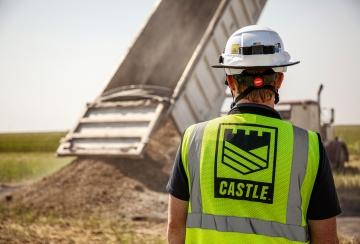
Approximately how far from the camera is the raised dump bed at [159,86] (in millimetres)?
8328

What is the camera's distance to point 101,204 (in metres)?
7.68

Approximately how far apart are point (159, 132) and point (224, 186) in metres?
7.66

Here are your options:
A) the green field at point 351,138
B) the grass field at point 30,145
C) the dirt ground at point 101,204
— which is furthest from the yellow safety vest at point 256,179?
the grass field at point 30,145

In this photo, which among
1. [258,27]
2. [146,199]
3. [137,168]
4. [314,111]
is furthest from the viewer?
[314,111]

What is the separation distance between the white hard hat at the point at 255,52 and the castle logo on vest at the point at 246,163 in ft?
1.01

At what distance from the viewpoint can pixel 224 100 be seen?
931 cm

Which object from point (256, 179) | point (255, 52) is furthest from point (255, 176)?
point (255, 52)

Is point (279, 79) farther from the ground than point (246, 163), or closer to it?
farther from the ground

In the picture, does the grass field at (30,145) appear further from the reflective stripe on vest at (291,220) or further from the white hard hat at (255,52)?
the reflective stripe on vest at (291,220)

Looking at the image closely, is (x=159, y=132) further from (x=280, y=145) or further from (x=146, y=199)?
(x=280, y=145)

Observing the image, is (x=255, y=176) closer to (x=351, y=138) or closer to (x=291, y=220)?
(x=291, y=220)

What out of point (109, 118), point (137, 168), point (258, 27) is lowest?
point (258, 27)

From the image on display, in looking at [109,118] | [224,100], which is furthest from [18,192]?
[224,100]

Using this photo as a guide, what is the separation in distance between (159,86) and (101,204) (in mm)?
3353
